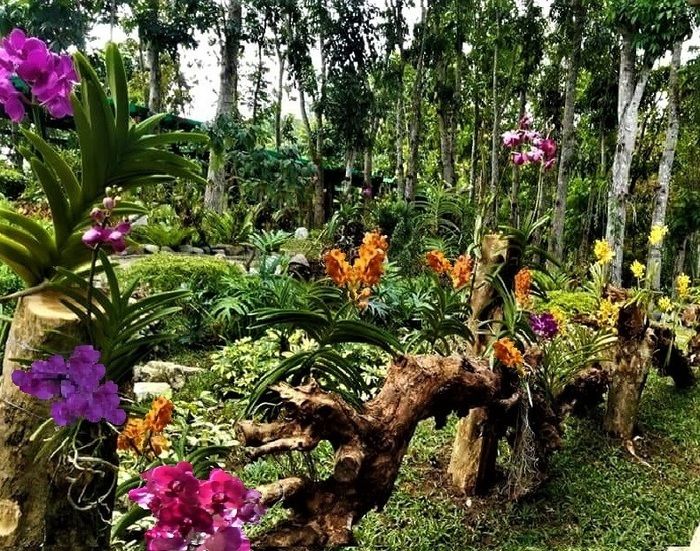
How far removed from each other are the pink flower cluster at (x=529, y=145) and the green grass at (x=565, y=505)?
159 cm

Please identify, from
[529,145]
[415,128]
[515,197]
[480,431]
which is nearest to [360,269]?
[480,431]

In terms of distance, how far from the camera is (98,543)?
3.86ft

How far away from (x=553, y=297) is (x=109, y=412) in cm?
575

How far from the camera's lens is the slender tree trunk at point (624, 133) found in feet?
28.6

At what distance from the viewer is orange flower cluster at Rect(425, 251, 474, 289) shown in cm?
257

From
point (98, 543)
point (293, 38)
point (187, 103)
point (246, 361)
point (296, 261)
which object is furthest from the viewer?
point (187, 103)

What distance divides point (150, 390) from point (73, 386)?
277 centimetres

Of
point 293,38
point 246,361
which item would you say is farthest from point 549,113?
point 246,361

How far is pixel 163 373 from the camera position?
3969 millimetres

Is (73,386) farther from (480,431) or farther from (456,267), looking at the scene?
(480,431)

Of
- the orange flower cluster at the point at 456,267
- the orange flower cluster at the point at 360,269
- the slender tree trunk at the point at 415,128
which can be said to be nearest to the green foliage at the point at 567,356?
the orange flower cluster at the point at 456,267

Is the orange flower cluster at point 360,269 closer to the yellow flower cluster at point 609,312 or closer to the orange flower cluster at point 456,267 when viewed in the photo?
the orange flower cluster at point 456,267

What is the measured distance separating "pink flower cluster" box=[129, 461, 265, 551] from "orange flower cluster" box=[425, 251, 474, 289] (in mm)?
1820

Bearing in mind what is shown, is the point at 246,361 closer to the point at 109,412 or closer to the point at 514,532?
the point at 514,532
